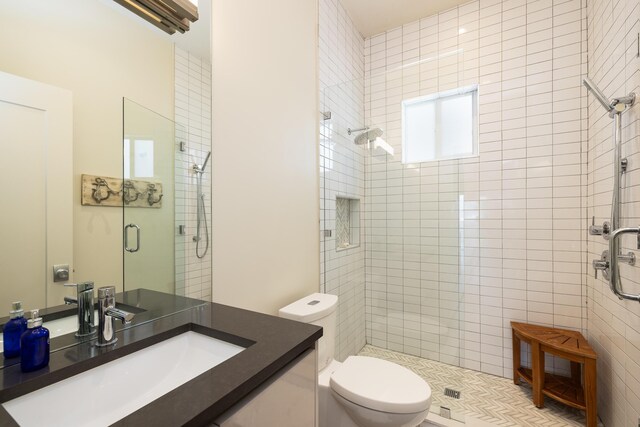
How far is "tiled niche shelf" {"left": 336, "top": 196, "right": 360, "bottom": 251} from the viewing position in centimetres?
235

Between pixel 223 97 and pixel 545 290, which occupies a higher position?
pixel 223 97

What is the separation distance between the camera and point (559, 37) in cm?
210

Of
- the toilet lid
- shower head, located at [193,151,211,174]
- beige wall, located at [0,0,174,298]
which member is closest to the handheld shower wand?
shower head, located at [193,151,211,174]

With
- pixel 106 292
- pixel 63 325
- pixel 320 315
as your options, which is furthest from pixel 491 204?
pixel 63 325

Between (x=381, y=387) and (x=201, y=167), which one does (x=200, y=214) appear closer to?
(x=201, y=167)

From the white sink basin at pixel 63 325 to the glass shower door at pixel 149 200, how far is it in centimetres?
14

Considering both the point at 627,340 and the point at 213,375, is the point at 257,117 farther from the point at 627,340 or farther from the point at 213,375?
the point at 627,340

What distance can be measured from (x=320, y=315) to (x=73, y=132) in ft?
4.14

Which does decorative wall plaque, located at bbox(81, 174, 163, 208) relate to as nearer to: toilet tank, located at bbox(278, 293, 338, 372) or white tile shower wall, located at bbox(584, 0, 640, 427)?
toilet tank, located at bbox(278, 293, 338, 372)

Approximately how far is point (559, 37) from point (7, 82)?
3.03m

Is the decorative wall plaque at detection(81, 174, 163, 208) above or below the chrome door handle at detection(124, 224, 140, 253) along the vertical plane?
above

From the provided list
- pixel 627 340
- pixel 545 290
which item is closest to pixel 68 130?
pixel 627 340

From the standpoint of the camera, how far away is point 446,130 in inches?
92.3

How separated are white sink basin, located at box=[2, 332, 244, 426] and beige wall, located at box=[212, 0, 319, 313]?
1.15 ft
